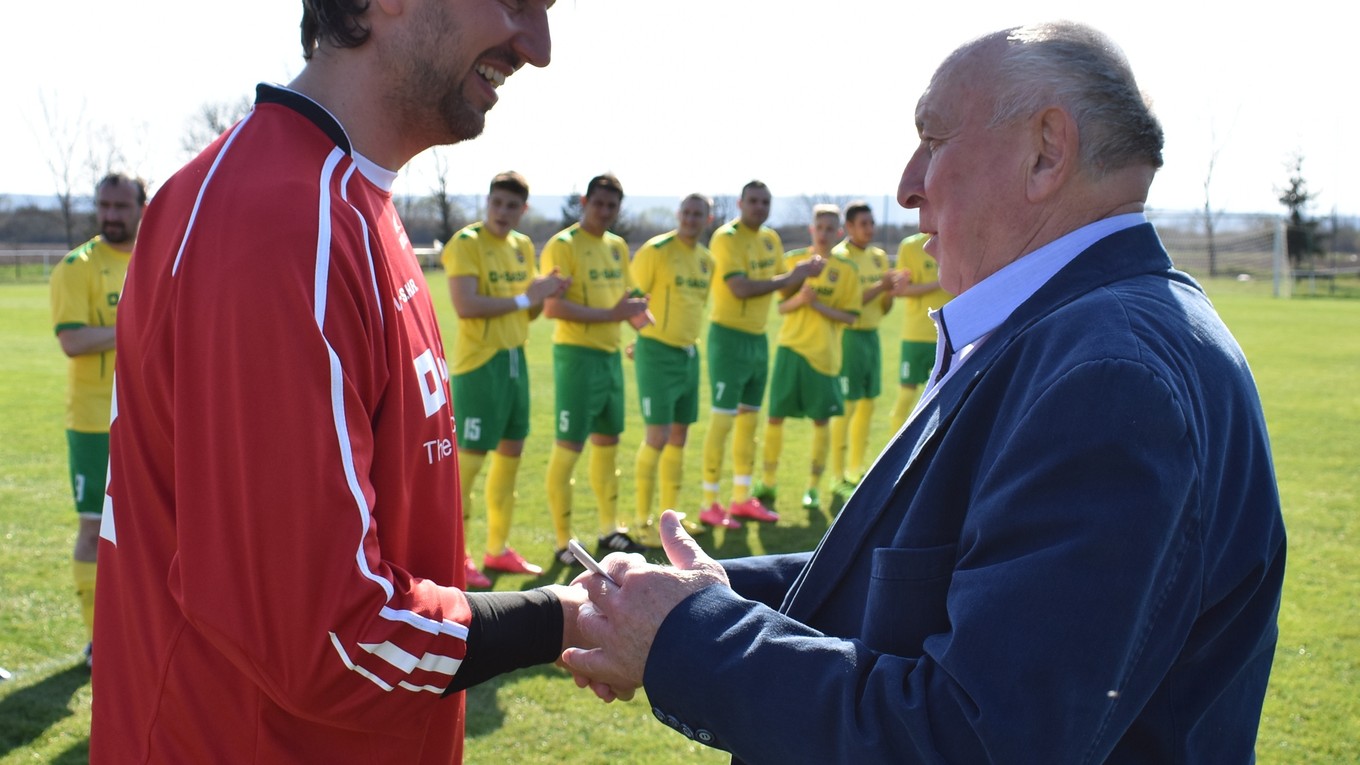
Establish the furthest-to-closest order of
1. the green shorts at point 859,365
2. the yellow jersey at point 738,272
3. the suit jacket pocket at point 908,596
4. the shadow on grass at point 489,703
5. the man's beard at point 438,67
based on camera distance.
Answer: the green shorts at point 859,365 → the yellow jersey at point 738,272 → the shadow on grass at point 489,703 → the man's beard at point 438,67 → the suit jacket pocket at point 908,596

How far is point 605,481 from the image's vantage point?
306 inches

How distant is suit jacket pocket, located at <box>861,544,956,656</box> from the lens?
145 cm

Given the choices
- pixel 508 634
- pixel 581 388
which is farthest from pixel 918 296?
pixel 508 634

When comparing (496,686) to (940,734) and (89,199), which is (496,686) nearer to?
(940,734)

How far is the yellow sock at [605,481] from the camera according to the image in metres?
7.76

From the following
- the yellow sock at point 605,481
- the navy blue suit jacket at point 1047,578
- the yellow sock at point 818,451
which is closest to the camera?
the navy blue suit jacket at point 1047,578

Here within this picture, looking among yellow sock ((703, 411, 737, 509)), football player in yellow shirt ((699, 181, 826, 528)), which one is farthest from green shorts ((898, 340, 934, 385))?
yellow sock ((703, 411, 737, 509))

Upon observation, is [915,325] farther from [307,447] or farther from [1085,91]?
[307,447]

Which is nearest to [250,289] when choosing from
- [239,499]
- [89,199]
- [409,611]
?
[239,499]

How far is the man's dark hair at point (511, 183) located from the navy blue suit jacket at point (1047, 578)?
5.76 metres

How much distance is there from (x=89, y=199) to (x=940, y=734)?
61.3 metres

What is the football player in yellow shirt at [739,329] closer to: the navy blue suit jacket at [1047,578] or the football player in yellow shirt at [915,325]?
the football player in yellow shirt at [915,325]

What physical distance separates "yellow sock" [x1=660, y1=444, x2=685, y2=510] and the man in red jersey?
6345 millimetres

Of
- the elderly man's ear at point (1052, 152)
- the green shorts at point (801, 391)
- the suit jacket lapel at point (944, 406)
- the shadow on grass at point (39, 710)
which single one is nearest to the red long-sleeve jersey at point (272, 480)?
the suit jacket lapel at point (944, 406)
